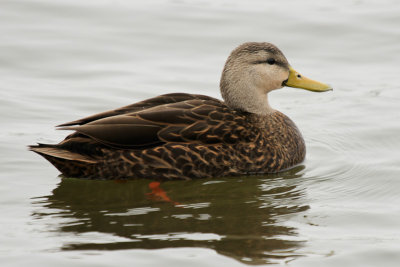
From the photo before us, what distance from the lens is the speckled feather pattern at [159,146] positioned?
8.32 metres

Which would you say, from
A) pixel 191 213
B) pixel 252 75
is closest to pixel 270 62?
pixel 252 75

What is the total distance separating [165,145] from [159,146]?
0.06 metres

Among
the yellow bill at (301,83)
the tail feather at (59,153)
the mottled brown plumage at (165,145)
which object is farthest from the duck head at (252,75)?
the tail feather at (59,153)

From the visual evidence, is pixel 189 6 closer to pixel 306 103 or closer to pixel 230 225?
pixel 306 103

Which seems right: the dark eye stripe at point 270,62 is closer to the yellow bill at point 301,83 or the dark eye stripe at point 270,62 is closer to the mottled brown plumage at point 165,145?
the yellow bill at point 301,83

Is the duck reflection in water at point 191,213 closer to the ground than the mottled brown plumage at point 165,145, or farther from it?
closer to the ground

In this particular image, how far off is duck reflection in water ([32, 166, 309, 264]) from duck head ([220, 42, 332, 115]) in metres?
0.88

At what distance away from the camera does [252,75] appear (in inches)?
356

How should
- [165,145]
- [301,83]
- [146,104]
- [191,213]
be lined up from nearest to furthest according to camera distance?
[191,213], [165,145], [146,104], [301,83]

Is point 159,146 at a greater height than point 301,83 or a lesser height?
lesser

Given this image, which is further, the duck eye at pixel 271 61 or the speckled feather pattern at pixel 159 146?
the duck eye at pixel 271 61

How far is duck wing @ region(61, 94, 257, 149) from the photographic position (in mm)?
8289

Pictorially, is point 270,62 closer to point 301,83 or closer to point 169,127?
point 301,83

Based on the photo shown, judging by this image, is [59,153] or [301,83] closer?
[59,153]
